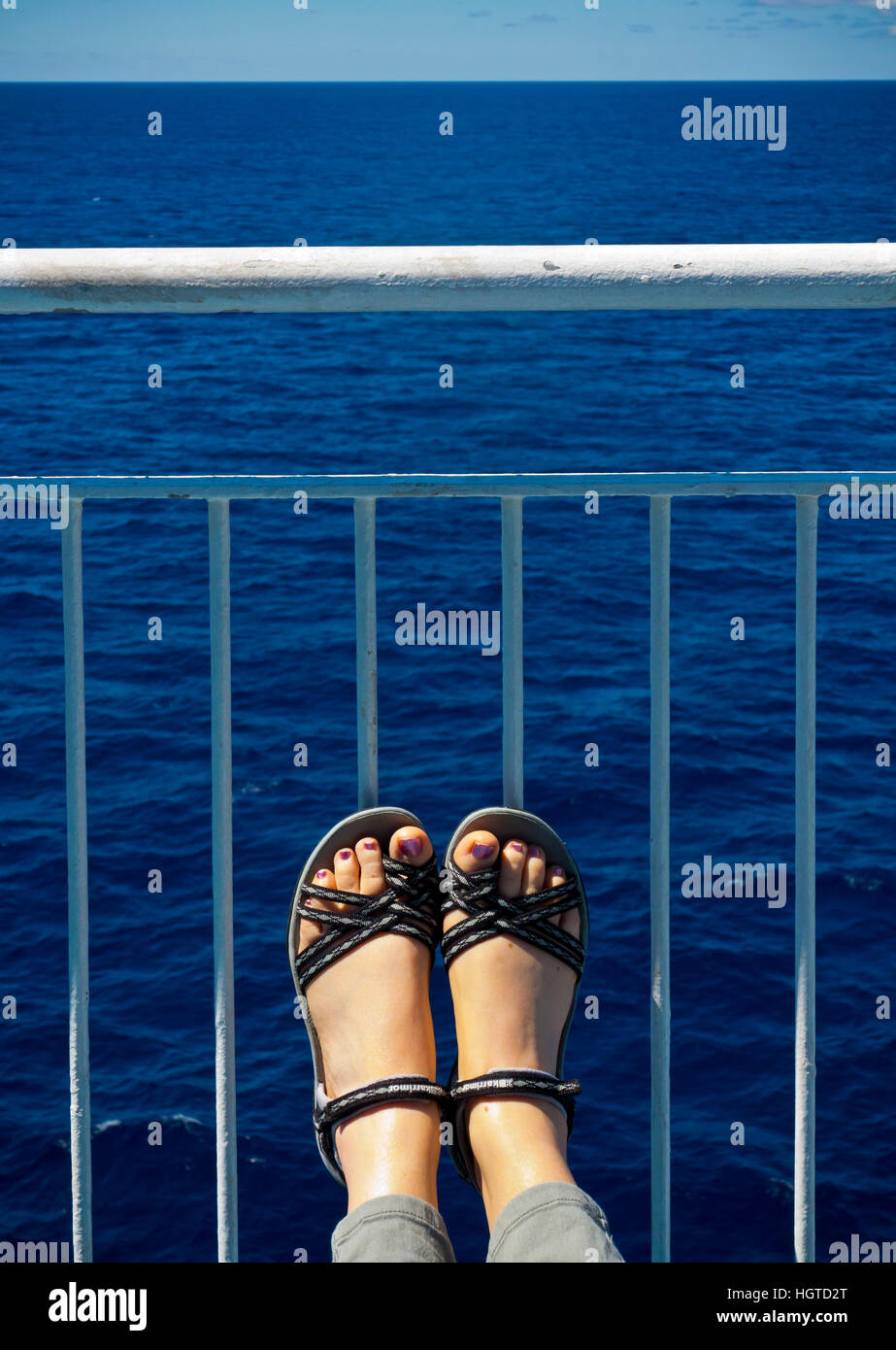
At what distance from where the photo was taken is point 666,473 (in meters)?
1.86

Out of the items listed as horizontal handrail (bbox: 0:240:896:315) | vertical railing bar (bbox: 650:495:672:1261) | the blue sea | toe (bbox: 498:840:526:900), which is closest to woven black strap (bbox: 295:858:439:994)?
toe (bbox: 498:840:526:900)

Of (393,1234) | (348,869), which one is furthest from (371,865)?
(393,1234)

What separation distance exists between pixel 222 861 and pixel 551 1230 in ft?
2.02

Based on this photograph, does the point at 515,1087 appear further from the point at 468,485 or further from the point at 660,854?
the point at 468,485

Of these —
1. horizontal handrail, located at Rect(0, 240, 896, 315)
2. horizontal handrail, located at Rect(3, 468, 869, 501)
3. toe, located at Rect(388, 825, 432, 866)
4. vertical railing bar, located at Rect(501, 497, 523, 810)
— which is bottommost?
toe, located at Rect(388, 825, 432, 866)

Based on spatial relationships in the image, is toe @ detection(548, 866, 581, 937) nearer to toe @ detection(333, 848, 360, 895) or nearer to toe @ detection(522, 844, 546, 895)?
toe @ detection(522, 844, 546, 895)

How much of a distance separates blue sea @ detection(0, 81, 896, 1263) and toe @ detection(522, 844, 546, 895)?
9039 millimetres

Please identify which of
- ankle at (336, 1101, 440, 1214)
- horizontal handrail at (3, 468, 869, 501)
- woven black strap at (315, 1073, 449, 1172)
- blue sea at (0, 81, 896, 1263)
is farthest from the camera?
blue sea at (0, 81, 896, 1263)

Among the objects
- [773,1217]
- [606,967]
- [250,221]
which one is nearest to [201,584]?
[606,967]

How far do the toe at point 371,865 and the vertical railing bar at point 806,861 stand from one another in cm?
64

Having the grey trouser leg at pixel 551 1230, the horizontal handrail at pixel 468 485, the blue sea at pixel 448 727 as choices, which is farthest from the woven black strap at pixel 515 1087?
the blue sea at pixel 448 727

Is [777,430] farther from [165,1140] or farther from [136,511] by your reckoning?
[165,1140]

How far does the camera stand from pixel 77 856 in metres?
1.87

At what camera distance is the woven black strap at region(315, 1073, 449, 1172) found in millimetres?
2051
